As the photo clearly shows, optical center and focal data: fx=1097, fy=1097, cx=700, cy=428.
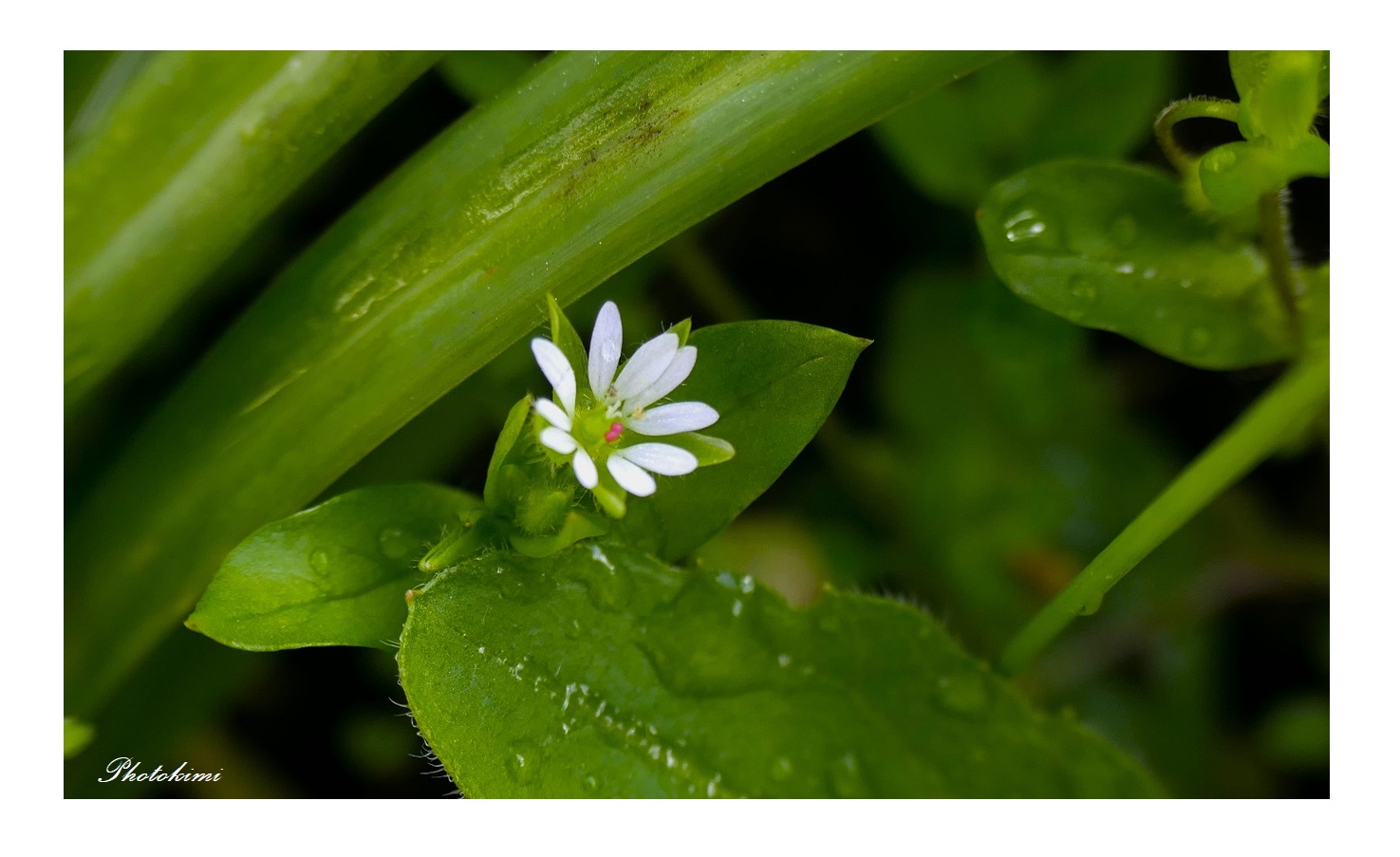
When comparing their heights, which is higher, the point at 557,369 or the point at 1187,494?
the point at 557,369

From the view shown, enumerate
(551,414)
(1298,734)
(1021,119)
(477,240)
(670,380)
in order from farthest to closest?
(1298,734) → (1021,119) → (477,240) → (670,380) → (551,414)

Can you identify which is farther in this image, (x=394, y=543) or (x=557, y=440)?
(x=394, y=543)

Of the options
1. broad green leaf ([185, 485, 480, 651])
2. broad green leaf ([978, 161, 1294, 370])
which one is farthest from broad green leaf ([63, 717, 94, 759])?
broad green leaf ([978, 161, 1294, 370])

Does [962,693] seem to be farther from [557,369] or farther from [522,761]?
[557,369]

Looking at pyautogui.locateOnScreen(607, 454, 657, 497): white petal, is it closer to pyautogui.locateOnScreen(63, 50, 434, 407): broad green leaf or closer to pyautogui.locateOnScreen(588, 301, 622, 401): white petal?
pyautogui.locateOnScreen(588, 301, 622, 401): white petal

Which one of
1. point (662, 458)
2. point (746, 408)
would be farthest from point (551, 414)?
point (746, 408)

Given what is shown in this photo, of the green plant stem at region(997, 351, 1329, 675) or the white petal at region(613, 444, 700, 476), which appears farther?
the green plant stem at region(997, 351, 1329, 675)
